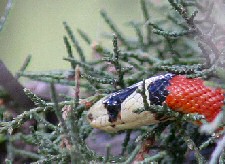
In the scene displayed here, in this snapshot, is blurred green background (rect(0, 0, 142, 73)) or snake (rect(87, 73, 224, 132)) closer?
snake (rect(87, 73, 224, 132))

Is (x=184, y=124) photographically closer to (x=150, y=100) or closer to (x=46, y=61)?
(x=150, y=100)

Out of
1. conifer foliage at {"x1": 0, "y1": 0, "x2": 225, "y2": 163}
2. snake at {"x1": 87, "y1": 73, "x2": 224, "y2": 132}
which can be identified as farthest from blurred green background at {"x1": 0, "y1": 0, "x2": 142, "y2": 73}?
snake at {"x1": 87, "y1": 73, "x2": 224, "y2": 132}

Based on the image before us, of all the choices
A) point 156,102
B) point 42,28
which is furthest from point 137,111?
point 42,28

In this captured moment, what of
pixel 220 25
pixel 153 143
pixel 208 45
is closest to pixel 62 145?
pixel 153 143

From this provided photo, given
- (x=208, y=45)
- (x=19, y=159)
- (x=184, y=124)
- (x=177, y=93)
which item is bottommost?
(x=19, y=159)

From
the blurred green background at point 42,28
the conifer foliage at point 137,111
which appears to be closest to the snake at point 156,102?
the conifer foliage at point 137,111

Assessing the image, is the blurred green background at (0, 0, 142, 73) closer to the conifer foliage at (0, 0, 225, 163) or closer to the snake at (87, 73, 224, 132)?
the conifer foliage at (0, 0, 225, 163)

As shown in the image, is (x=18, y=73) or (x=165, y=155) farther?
(x=18, y=73)
